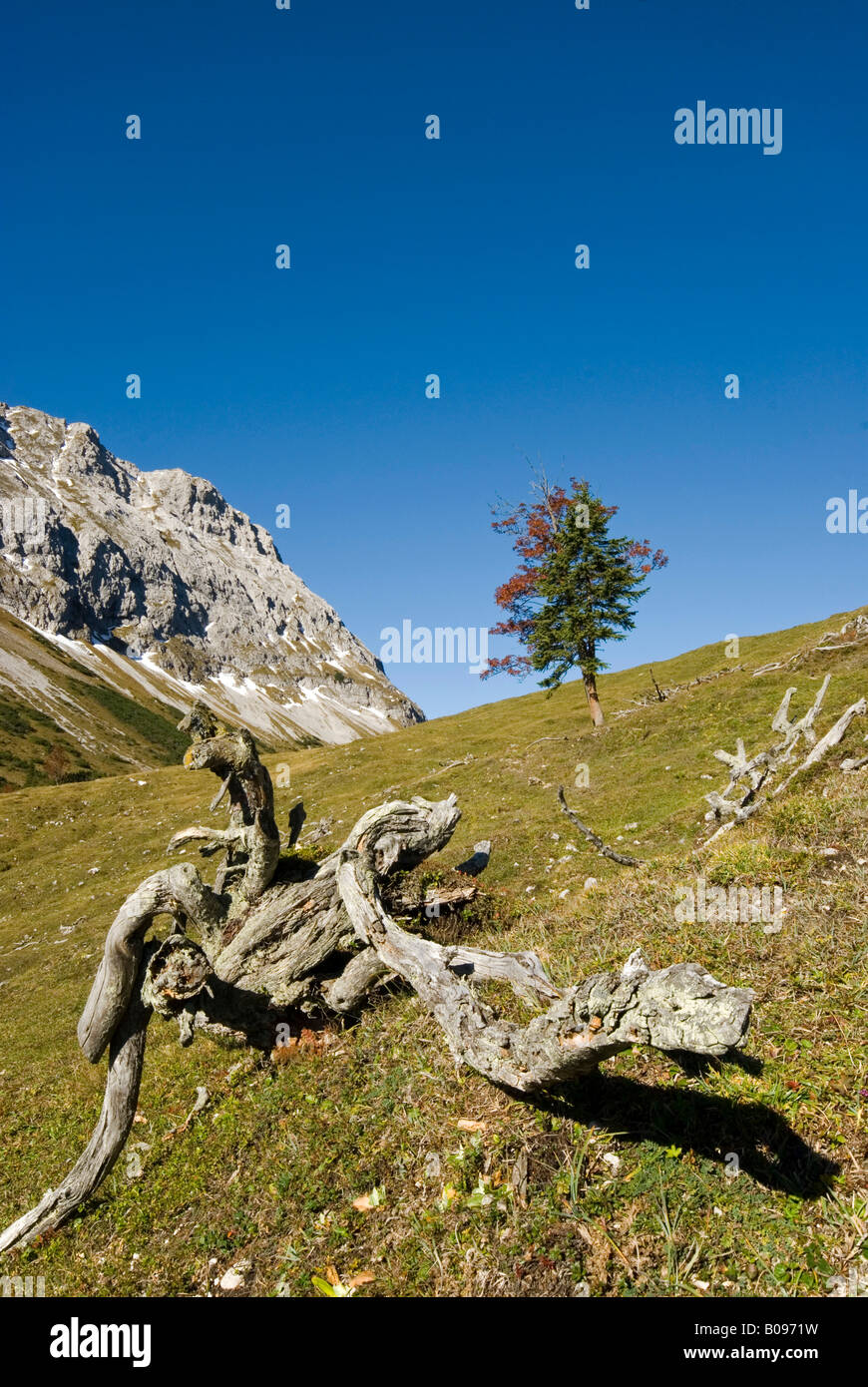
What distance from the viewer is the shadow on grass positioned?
16.3 feet

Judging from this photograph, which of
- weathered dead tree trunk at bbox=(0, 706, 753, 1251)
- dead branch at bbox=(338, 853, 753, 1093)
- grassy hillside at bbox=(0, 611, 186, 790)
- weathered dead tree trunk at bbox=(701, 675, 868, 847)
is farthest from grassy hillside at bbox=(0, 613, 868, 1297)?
grassy hillside at bbox=(0, 611, 186, 790)

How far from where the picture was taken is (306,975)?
9945 mm

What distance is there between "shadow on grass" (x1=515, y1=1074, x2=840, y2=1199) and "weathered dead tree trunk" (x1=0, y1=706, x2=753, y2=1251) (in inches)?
35.2

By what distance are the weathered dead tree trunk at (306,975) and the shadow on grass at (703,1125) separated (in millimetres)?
895

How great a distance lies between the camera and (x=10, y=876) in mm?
37594

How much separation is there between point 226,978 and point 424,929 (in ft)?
10.6

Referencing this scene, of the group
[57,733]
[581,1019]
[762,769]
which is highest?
[57,733]

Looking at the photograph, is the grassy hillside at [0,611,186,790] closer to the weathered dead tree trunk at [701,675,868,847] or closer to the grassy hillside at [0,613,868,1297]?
the grassy hillside at [0,613,868,1297]

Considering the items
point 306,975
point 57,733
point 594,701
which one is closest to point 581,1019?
point 306,975

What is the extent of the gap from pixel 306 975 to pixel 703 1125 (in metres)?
6.11

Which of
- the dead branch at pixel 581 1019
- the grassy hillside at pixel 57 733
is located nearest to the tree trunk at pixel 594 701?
the dead branch at pixel 581 1019

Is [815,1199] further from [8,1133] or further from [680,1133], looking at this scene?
[8,1133]

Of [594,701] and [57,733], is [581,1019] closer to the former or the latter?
[594,701]

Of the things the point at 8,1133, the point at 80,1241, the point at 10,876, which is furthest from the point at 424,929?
the point at 10,876
